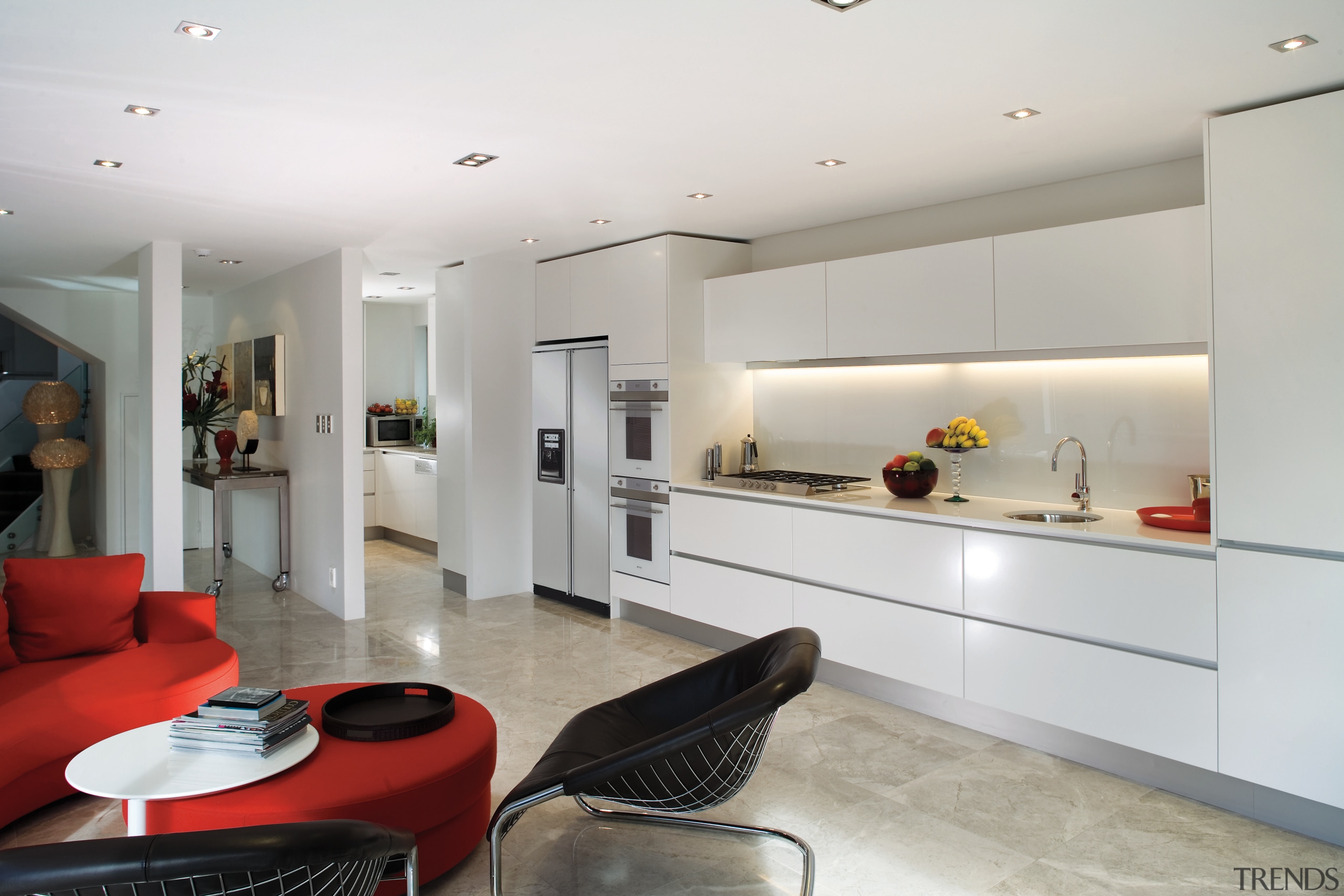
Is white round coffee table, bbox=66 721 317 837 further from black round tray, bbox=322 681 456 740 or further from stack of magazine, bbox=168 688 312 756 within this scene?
black round tray, bbox=322 681 456 740

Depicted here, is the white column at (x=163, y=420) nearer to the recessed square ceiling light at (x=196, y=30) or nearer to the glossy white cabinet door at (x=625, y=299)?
the glossy white cabinet door at (x=625, y=299)

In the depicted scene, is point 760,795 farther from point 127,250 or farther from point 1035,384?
point 127,250

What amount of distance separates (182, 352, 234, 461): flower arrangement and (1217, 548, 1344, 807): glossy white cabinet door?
6.70 m

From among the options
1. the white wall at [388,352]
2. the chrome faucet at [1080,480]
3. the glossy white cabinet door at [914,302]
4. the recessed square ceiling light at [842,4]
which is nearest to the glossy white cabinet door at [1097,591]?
the chrome faucet at [1080,480]

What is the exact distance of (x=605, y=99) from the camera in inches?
113

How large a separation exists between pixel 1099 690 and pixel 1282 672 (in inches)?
24.4

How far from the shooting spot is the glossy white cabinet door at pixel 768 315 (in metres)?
4.66

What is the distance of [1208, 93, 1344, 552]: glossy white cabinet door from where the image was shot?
2760 millimetres

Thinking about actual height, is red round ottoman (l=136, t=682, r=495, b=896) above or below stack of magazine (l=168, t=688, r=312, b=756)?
below

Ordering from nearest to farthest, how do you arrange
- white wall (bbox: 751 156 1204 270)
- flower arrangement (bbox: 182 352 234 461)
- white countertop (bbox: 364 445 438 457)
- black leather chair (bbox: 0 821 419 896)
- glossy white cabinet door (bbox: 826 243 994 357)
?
black leather chair (bbox: 0 821 419 896) → white wall (bbox: 751 156 1204 270) → glossy white cabinet door (bbox: 826 243 994 357) → flower arrangement (bbox: 182 352 234 461) → white countertop (bbox: 364 445 438 457)

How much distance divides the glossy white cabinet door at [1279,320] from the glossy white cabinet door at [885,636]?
1220mm

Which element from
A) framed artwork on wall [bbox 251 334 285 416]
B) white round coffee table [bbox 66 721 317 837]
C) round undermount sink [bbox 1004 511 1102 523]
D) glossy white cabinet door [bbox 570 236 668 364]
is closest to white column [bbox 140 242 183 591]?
framed artwork on wall [bbox 251 334 285 416]

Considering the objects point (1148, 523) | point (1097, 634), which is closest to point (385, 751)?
point (1097, 634)

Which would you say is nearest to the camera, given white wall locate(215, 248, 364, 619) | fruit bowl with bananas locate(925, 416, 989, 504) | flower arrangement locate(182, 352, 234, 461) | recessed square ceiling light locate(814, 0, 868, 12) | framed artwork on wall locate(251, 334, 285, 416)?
recessed square ceiling light locate(814, 0, 868, 12)
